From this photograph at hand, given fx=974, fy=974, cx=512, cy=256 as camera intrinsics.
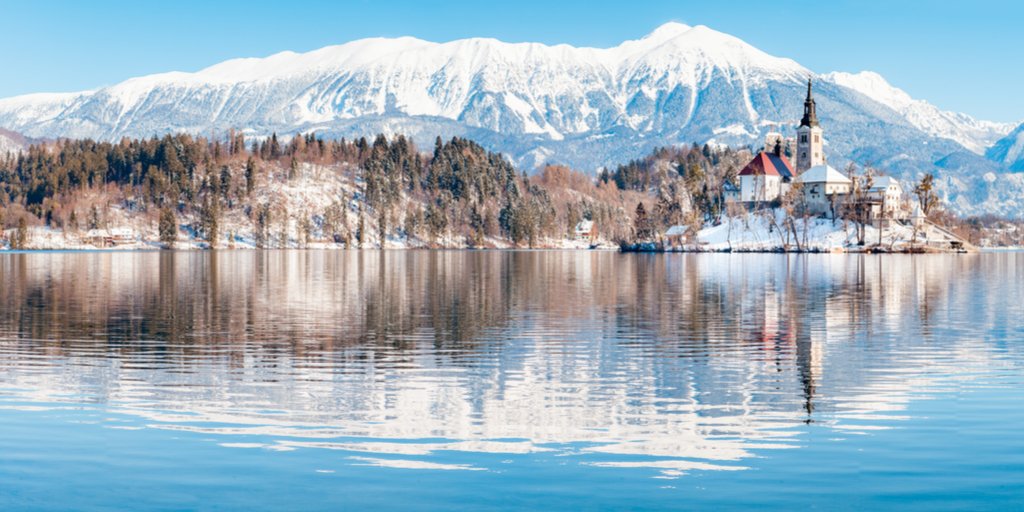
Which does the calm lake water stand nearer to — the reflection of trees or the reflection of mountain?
the reflection of mountain

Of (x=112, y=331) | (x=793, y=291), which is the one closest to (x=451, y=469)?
(x=112, y=331)

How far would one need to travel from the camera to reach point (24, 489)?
62.4 feet

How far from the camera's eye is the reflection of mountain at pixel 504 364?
79.5 feet

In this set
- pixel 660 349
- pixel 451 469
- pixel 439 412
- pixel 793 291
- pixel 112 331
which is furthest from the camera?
pixel 793 291

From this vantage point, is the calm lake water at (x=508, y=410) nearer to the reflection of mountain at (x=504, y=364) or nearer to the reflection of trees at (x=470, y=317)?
the reflection of mountain at (x=504, y=364)

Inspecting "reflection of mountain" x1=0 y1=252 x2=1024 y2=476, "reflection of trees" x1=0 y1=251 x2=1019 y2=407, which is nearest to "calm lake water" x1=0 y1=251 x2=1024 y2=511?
"reflection of mountain" x1=0 y1=252 x2=1024 y2=476

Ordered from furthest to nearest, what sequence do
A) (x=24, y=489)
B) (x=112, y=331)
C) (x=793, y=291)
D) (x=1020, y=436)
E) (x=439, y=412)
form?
(x=793, y=291) → (x=112, y=331) → (x=439, y=412) → (x=1020, y=436) → (x=24, y=489)

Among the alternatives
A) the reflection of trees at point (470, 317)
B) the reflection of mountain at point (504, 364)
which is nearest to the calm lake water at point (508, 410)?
the reflection of mountain at point (504, 364)

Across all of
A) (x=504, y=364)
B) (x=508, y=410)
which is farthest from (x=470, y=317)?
(x=508, y=410)

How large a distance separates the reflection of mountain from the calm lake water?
158 mm

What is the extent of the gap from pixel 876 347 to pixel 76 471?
32183mm

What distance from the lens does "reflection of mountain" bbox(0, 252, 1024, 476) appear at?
24219 millimetres

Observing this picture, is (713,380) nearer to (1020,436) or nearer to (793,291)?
(1020,436)

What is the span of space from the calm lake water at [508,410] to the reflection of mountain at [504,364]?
6.2 inches
